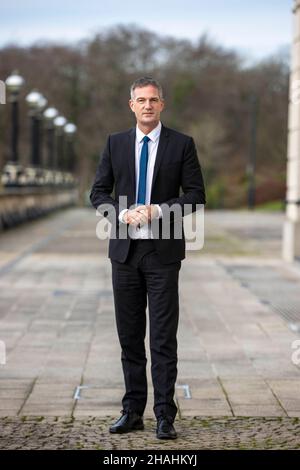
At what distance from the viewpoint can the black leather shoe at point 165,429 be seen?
5.25 metres

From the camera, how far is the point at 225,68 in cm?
9012

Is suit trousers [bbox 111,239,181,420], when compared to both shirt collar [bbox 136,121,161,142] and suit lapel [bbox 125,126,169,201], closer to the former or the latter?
suit lapel [bbox 125,126,169,201]

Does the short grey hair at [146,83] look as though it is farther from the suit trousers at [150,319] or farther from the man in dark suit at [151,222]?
the suit trousers at [150,319]

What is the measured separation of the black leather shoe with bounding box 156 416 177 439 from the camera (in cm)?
525

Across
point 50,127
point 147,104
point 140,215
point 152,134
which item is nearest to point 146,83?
point 147,104

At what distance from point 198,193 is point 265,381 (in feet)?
6.49

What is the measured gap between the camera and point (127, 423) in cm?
543

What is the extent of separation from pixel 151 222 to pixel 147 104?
1.94ft

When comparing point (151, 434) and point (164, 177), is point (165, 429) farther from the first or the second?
point (164, 177)

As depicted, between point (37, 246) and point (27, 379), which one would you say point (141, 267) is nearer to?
point (27, 379)

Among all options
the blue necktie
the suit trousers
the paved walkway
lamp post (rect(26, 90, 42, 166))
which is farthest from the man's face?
lamp post (rect(26, 90, 42, 166))

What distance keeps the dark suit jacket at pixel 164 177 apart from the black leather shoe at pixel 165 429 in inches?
31.2

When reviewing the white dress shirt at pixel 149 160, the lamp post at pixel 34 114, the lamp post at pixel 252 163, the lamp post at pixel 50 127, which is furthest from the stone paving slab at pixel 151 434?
the lamp post at pixel 252 163
